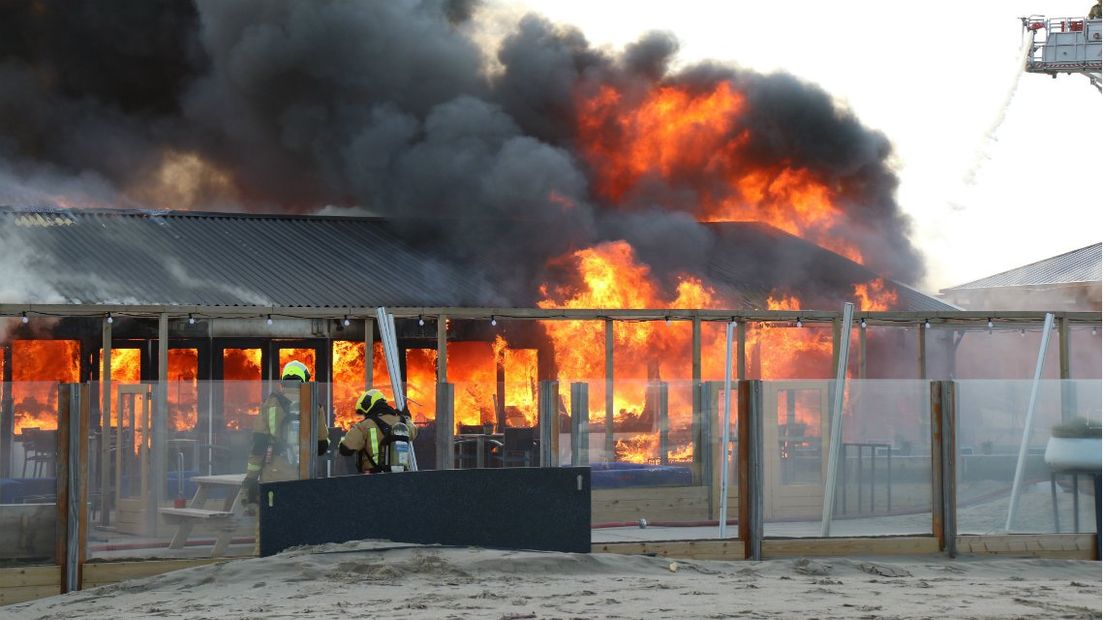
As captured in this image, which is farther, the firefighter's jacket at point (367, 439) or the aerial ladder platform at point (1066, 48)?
the aerial ladder platform at point (1066, 48)

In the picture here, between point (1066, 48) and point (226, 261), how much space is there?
118 feet

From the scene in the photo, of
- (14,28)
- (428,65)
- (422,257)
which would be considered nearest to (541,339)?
(422,257)

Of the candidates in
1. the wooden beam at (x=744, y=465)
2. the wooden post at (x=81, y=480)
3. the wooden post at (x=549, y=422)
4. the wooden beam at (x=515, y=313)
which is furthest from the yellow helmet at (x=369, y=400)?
the wooden beam at (x=515, y=313)

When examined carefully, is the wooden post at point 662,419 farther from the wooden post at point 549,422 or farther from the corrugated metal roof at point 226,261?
the corrugated metal roof at point 226,261

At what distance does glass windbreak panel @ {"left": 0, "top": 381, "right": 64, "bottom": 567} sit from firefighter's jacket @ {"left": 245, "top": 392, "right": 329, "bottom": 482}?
170 cm

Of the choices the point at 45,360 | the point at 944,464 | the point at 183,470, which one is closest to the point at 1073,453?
the point at 944,464

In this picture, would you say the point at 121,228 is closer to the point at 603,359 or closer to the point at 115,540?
the point at 603,359

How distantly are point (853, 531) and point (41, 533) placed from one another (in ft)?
25.0

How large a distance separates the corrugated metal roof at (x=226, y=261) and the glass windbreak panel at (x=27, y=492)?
9370 millimetres

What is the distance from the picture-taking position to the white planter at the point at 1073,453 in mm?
14383

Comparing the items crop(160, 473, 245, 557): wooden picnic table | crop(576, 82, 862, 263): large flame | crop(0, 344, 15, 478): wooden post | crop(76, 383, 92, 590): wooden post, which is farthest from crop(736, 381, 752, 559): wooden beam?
crop(576, 82, 862, 263): large flame

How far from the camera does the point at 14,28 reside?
1433 inches

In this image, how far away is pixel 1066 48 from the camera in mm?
50094

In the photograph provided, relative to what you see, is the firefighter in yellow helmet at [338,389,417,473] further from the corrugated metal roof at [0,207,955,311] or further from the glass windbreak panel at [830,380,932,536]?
the corrugated metal roof at [0,207,955,311]
